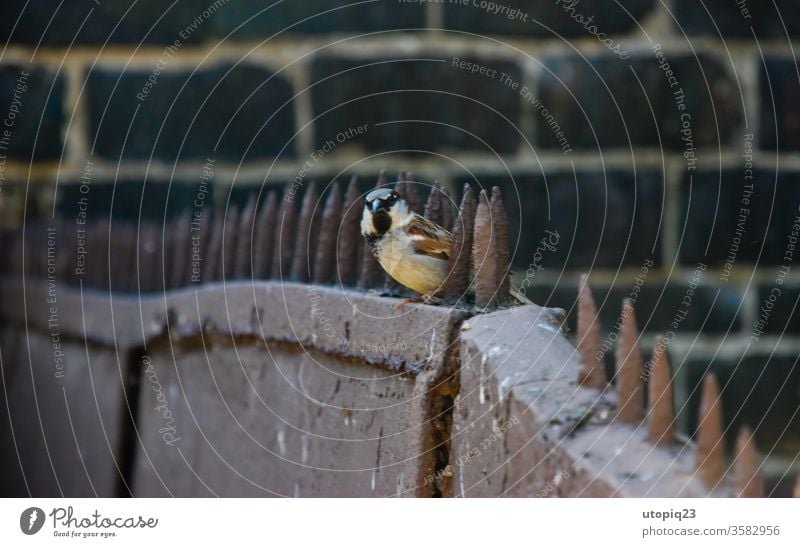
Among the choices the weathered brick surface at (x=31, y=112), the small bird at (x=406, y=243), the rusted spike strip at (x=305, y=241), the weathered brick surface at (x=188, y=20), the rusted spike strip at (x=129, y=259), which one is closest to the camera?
the small bird at (x=406, y=243)

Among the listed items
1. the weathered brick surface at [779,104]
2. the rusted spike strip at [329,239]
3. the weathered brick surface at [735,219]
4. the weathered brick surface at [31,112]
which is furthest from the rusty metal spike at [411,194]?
the weathered brick surface at [31,112]

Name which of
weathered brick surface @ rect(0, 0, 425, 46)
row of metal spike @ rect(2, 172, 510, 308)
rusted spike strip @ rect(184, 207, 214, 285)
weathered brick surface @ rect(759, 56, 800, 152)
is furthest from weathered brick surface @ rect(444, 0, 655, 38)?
rusted spike strip @ rect(184, 207, 214, 285)

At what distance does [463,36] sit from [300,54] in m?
0.32

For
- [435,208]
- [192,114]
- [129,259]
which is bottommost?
[129,259]

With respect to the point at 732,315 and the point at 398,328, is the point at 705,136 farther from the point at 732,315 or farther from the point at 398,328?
the point at 398,328

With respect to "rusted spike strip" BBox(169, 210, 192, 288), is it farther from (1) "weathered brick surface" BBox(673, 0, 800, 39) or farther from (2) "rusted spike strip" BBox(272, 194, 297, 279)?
(1) "weathered brick surface" BBox(673, 0, 800, 39)

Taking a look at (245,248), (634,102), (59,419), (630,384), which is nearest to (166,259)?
(245,248)

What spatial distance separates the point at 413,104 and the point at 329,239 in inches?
30.0

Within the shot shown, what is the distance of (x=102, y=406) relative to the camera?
1.94m

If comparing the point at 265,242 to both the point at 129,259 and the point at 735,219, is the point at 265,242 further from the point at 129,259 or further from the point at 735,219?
the point at 735,219

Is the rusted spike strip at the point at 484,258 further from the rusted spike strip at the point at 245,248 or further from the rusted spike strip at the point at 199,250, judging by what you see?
the rusted spike strip at the point at 199,250

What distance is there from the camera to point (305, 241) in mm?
1479

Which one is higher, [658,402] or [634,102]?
[634,102]

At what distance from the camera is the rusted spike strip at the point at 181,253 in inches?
70.6
